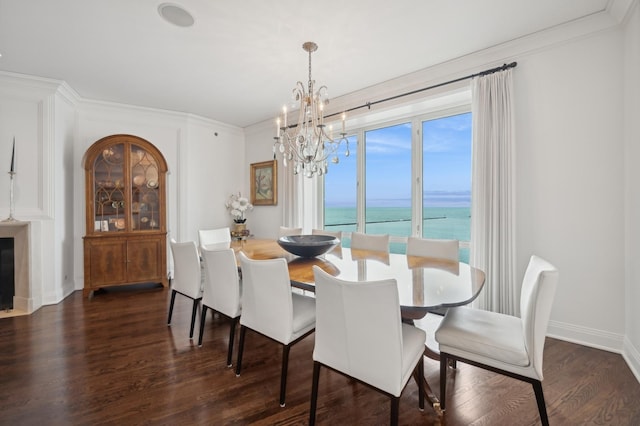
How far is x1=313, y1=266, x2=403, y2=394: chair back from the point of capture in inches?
53.6

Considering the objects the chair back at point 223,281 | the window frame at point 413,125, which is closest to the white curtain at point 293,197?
the window frame at point 413,125

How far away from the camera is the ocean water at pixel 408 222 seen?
3.82 metres

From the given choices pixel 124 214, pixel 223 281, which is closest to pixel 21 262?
pixel 124 214

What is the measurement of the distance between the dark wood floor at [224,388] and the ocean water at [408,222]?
61.2 inches

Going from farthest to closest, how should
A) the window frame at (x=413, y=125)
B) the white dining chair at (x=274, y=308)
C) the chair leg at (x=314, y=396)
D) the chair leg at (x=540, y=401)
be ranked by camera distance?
the window frame at (x=413, y=125) → the white dining chair at (x=274, y=308) → the chair leg at (x=314, y=396) → the chair leg at (x=540, y=401)

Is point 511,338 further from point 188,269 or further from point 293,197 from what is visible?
point 293,197

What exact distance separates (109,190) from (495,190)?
4.80 metres

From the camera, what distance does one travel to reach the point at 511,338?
1616mm

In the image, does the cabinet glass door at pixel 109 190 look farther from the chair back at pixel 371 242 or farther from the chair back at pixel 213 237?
the chair back at pixel 371 242

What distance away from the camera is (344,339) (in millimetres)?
1512

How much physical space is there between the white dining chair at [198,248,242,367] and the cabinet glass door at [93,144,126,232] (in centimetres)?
258

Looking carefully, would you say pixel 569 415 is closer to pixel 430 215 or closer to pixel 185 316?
pixel 430 215

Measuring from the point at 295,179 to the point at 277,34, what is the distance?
98.3 inches

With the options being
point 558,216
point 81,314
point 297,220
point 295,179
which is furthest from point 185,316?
point 558,216
